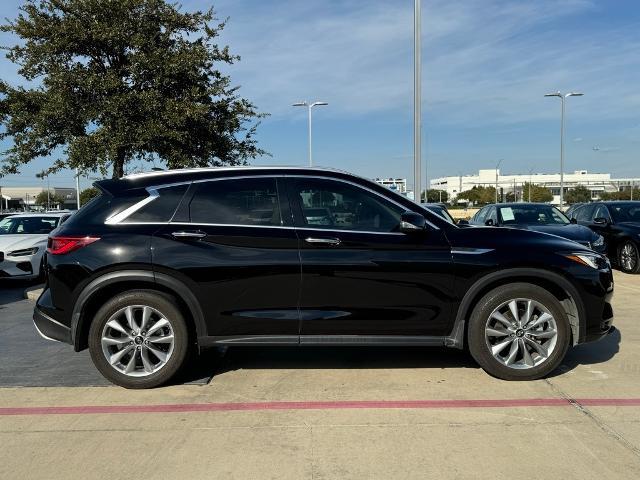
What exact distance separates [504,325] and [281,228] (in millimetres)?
2070

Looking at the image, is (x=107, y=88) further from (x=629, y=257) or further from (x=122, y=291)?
(x=629, y=257)

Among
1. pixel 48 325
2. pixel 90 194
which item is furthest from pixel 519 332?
pixel 90 194

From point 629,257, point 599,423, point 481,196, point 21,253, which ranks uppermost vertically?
point 481,196

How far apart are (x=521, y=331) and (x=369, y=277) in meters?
1.39

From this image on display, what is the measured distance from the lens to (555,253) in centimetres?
476

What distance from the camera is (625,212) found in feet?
42.8

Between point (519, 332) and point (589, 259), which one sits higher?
point (589, 259)

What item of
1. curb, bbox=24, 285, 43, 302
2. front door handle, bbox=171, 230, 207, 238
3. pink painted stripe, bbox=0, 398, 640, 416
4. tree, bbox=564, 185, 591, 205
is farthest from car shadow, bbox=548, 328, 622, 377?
tree, bbox=564, 185, 591, 205

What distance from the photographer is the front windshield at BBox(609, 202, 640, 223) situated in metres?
12.8

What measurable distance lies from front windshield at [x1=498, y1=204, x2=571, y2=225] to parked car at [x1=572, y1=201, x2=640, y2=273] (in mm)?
1734

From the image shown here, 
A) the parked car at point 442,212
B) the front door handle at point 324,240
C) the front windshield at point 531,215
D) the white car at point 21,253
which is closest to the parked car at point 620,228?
the front windshield at point 531,215

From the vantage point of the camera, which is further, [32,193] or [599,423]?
[32,193]

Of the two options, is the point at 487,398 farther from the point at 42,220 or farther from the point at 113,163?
the point at 42,220

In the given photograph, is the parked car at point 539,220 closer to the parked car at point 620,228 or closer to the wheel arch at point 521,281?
the parked car at point 620,228
